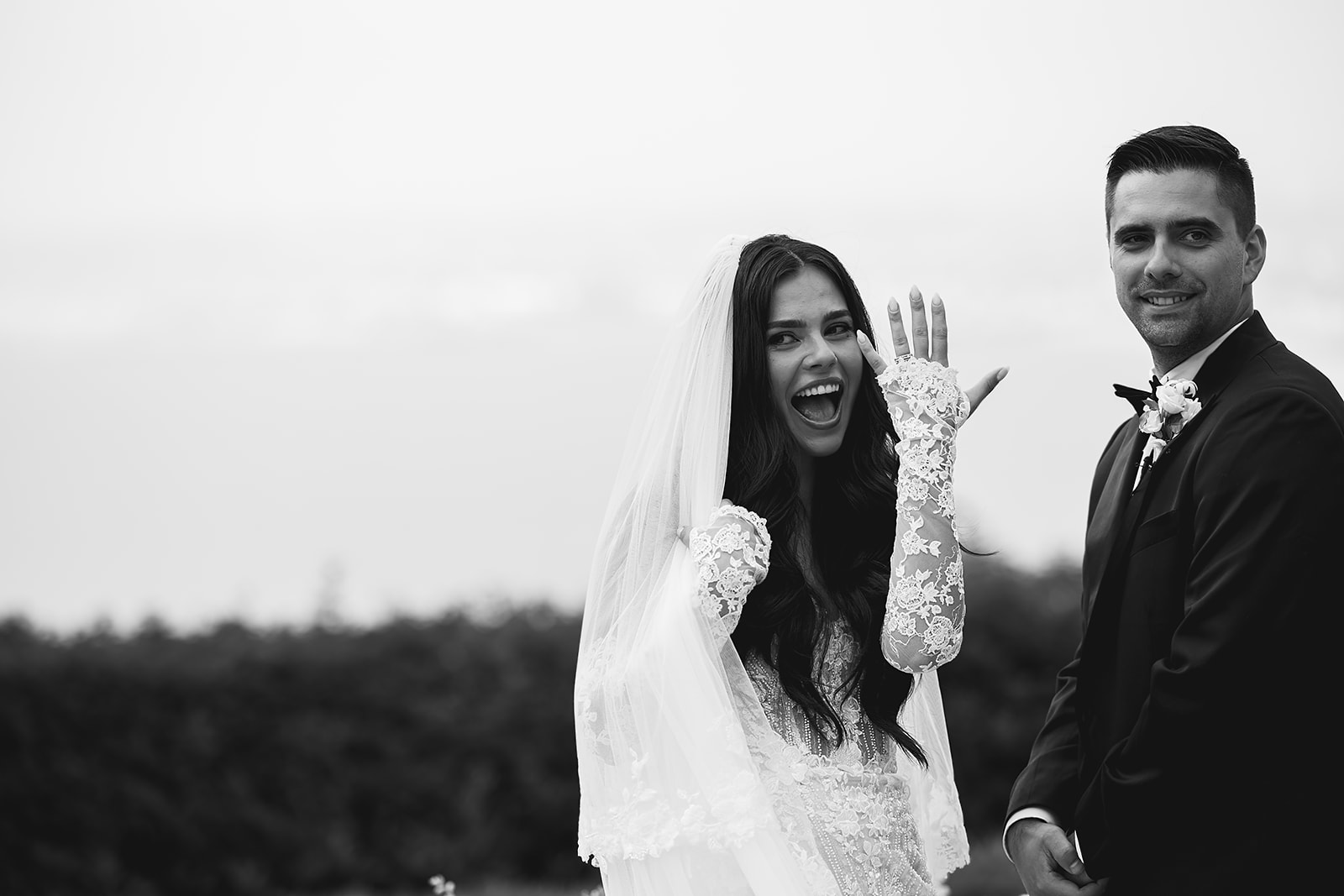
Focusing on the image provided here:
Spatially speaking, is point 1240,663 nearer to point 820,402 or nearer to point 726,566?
point 726,566

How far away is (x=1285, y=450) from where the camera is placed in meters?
3.22

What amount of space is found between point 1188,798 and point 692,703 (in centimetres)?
132

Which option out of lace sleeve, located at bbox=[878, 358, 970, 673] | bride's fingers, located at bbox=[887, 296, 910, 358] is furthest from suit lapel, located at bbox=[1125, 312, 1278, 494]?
bride's fingers, located at bbox=[887, 296, 910, 358]

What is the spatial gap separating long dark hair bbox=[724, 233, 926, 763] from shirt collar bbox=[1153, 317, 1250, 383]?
0.99m

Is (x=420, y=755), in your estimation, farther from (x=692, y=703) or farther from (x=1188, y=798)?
(x=1188, y=798)

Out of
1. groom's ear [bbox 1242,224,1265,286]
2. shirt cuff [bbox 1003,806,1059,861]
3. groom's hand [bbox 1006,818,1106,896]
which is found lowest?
groom's hand [bbox 1006,818,1106,896]

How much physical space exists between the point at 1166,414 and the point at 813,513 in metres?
1.21

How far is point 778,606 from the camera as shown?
4.05 m

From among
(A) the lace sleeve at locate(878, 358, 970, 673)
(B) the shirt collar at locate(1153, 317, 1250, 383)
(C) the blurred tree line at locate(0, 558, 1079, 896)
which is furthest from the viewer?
(C) the blurred tree line at locate(0, 558, 1079, 896)

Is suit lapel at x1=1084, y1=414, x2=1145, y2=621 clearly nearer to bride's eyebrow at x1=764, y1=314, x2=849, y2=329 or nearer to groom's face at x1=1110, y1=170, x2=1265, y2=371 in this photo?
groom's face at x1=1110, y1=170, x2=1265, y2=371

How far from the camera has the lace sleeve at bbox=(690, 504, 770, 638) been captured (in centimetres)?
384

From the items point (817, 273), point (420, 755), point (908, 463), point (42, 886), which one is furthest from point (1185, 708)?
point (42, 886)

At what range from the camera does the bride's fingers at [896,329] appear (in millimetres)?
3793

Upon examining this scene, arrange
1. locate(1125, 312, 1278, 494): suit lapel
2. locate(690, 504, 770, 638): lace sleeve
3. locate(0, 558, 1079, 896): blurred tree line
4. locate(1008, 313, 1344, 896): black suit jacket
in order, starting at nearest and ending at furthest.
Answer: locate(1008, 313, 1344, 896): black suit jacket → locate(1125, 312, 1278, 494): suit lapel → locate(690, 504, 770, 638): lace sleeve → locate(0, 558, 1079, 896): blurred tree line
